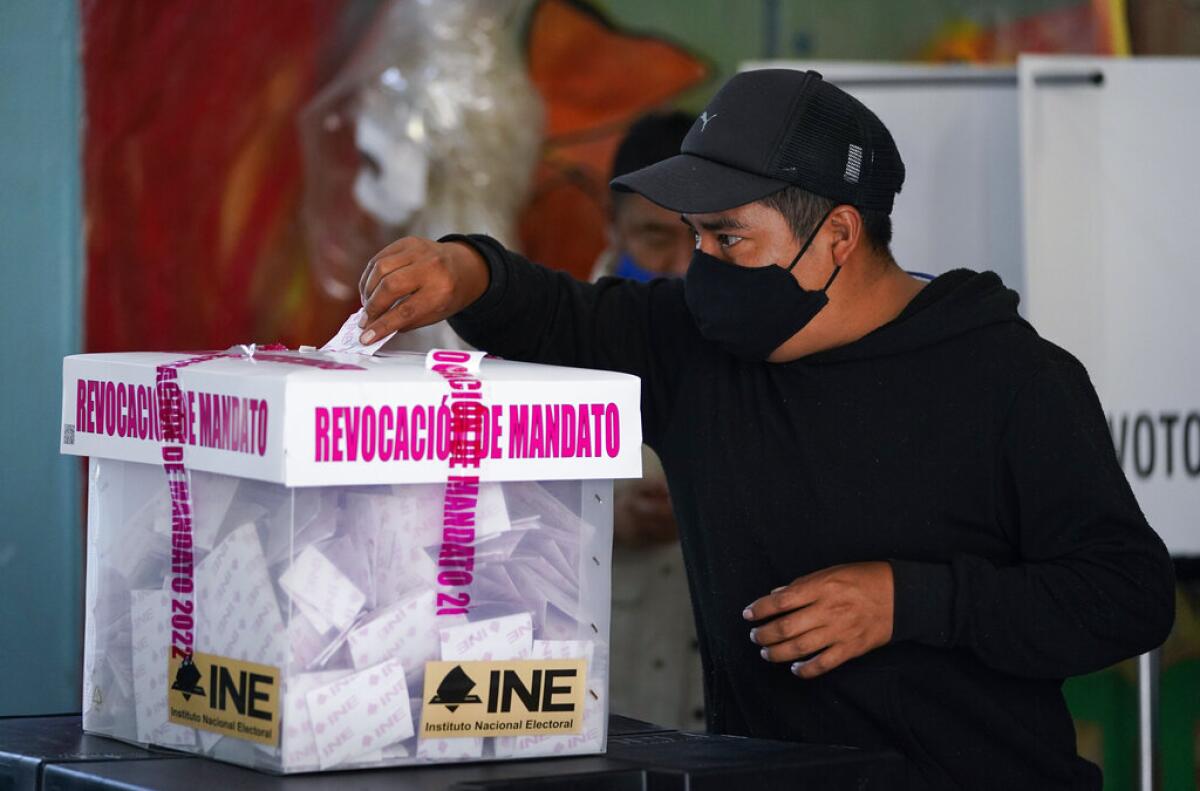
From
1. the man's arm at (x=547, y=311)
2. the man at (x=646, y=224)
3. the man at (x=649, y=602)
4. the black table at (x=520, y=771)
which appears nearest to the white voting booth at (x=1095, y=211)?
the man at (x=646, y=224)

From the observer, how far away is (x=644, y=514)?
3.06 meters

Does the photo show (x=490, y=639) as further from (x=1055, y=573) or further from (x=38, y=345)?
(x=38, y=345)

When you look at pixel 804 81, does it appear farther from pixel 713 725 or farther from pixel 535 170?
pixel 535 170

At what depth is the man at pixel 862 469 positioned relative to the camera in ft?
4.91

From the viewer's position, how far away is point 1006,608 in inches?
58.6

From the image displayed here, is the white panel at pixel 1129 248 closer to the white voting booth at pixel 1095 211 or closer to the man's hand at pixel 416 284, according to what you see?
the white voting booth at pixel 1095 211

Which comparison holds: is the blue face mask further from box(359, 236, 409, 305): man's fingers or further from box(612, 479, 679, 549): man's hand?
box(359, 236, 409, 305): man's fingers

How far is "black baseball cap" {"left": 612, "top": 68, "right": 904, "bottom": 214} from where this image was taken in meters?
1.57

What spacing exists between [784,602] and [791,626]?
2 centimetres

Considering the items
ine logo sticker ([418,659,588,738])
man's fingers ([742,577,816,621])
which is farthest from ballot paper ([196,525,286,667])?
man's fingers ([742,577,816,621])

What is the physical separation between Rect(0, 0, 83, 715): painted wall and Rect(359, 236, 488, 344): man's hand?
118 cm

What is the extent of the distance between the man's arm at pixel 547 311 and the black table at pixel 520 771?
0.48 m

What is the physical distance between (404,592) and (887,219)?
0.73 m

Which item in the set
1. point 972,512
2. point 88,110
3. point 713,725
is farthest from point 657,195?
point 88,110
